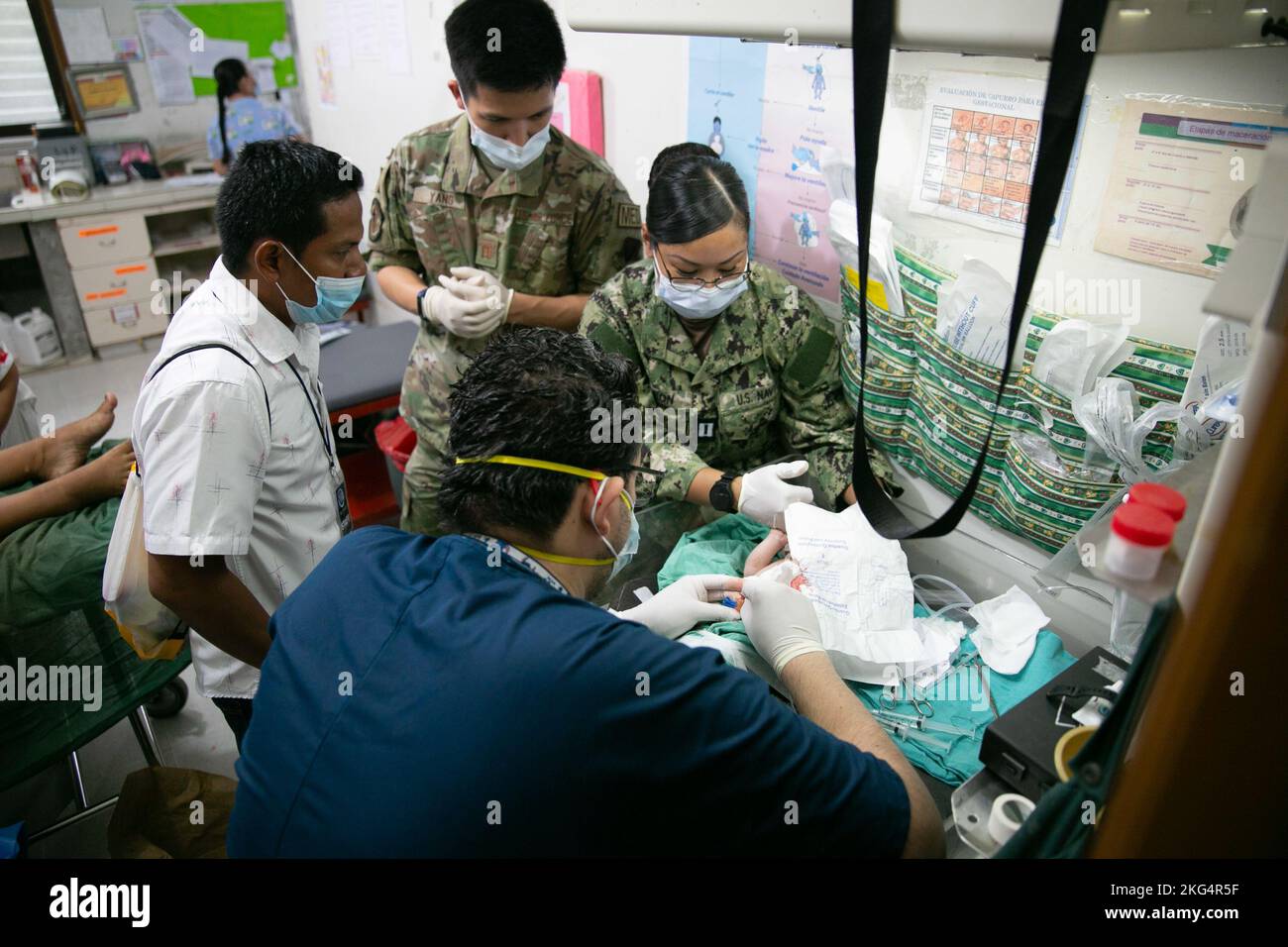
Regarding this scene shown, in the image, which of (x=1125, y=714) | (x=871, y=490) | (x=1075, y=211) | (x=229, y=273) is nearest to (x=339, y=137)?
(x=229, y=273)

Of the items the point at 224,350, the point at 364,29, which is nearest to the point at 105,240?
the point at 364,29

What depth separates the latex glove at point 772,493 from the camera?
1.62 meters

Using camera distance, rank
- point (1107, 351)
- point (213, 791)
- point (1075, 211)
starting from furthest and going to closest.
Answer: point (213, 791), point (1075, 211), point (1107, 351)

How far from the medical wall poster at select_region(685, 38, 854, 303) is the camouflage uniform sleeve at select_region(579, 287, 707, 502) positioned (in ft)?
1.66

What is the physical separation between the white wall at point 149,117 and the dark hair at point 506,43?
3374mm

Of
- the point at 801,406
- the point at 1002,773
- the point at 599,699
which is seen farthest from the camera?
the point at 801,406

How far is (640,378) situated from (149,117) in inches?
184

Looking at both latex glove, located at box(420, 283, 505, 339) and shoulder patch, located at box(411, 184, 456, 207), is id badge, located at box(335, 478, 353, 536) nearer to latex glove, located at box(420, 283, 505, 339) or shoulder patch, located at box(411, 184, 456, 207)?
latex glove, located at box(420, 283, 505, 339)

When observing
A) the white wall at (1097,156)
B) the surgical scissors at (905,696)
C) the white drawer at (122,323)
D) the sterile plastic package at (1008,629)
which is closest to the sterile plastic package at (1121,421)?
the white wall at (1097,156)

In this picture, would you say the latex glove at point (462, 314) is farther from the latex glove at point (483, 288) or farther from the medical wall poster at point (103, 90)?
the medical wall poster at point (103, 90)

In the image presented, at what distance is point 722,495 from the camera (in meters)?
1.71
